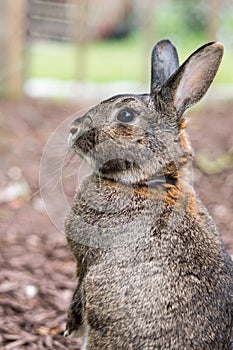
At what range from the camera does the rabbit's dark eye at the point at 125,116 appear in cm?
407

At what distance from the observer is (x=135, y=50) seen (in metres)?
20.4

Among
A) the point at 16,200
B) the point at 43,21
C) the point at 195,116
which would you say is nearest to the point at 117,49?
the point at 43,21

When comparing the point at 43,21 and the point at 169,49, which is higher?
the point at 43,21

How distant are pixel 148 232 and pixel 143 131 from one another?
543 mm

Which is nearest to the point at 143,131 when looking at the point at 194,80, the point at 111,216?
the point at 194,80

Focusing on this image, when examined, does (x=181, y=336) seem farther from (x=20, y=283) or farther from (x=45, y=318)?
(x=20, y=283)

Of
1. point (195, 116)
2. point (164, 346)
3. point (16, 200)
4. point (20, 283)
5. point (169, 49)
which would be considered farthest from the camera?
point (195, 116)

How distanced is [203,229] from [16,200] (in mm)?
3780

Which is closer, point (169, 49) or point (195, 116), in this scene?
point (169, 49)

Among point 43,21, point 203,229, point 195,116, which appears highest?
point 43,21

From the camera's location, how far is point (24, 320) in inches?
200

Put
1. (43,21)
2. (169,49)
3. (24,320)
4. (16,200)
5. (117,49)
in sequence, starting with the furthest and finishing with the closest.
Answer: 1. (117,49)
2. (43,21)
3. (16,200)
4. (24,320)
5. (169,49)

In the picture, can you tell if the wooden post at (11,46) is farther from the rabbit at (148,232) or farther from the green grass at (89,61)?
the rabbit at (148,232)

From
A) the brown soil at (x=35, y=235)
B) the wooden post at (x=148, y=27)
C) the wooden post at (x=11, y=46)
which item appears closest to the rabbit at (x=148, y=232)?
the brown soil at (x=35, y=235)
